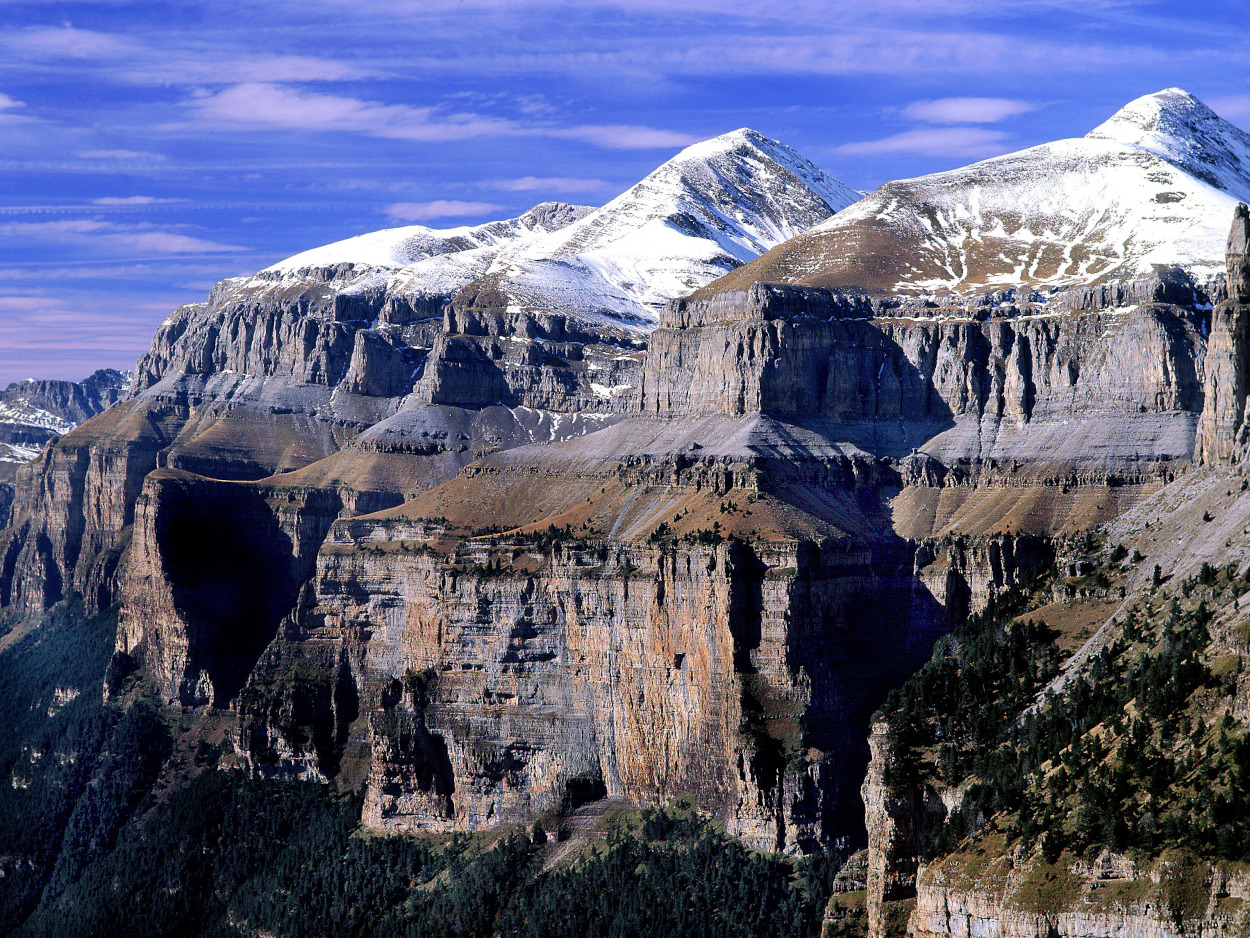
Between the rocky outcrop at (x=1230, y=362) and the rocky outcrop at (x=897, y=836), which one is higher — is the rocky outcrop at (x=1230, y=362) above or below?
above

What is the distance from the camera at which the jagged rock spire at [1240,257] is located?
497 ft

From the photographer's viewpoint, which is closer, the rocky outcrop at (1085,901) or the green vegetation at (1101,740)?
the rocky outcrop at (1085,901)

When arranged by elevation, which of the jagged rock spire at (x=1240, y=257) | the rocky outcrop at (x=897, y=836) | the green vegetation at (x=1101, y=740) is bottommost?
the rocky outcrop at (x=897, y=836)

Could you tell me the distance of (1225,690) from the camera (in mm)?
106938

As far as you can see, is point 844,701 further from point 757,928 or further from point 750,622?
point 757,928

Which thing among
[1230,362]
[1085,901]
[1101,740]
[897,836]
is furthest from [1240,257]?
[1085,901]

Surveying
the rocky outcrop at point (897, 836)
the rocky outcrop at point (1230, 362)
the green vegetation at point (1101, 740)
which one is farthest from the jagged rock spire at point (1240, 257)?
the rocky outcrop at point (897, 836)

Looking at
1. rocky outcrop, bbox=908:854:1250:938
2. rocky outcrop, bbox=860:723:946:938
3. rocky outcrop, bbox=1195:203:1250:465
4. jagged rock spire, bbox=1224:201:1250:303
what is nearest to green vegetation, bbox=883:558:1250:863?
rocky outcrop, bbox=908:854:1250:938

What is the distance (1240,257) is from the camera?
506ft

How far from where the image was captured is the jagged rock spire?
152m

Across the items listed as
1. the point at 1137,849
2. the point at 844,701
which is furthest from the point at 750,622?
the point at 1137,849

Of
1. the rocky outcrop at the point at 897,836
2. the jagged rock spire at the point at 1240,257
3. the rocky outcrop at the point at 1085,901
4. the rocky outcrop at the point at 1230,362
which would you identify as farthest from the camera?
the jagged rock spire at the point at 1240,257

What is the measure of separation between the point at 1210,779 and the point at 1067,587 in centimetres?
4917

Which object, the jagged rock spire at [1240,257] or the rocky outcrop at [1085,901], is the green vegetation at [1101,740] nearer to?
the rocky outcrop at [1085,901]
